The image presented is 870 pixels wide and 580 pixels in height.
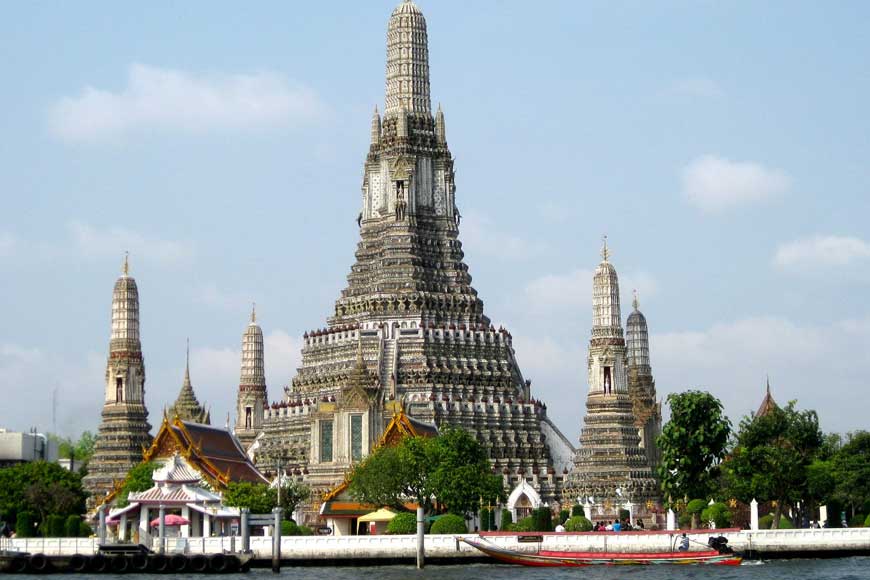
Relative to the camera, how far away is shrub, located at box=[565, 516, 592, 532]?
9616 cm

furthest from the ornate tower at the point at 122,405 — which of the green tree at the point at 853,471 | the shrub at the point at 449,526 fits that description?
the green tree at the point at 853,471

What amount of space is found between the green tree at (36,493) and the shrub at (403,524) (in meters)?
24.6

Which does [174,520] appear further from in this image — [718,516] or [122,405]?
[122,405]

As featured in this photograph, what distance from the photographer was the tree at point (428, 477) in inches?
3939

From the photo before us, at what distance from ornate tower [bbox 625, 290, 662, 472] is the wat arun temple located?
0.23 meters

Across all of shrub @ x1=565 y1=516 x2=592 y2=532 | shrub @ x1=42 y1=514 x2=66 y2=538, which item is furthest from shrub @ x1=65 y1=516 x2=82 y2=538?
shrub @ x1=565 y1=516 x2=592 y2=532

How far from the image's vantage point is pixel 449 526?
294 ft

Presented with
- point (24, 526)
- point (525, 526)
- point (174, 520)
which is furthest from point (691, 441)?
point (24, 526)

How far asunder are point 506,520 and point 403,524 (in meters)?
12.0

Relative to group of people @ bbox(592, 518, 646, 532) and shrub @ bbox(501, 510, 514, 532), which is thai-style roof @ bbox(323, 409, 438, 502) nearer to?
shrub @ bbox(501, 510, 514, 532)

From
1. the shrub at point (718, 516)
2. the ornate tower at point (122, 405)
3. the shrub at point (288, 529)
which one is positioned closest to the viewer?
the shrub at point (288, 529)

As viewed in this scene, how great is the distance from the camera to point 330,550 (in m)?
86.4

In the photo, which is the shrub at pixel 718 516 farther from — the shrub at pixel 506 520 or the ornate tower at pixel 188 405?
the ornate tower at pixel 188 405

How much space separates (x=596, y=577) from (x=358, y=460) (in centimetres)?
3676
